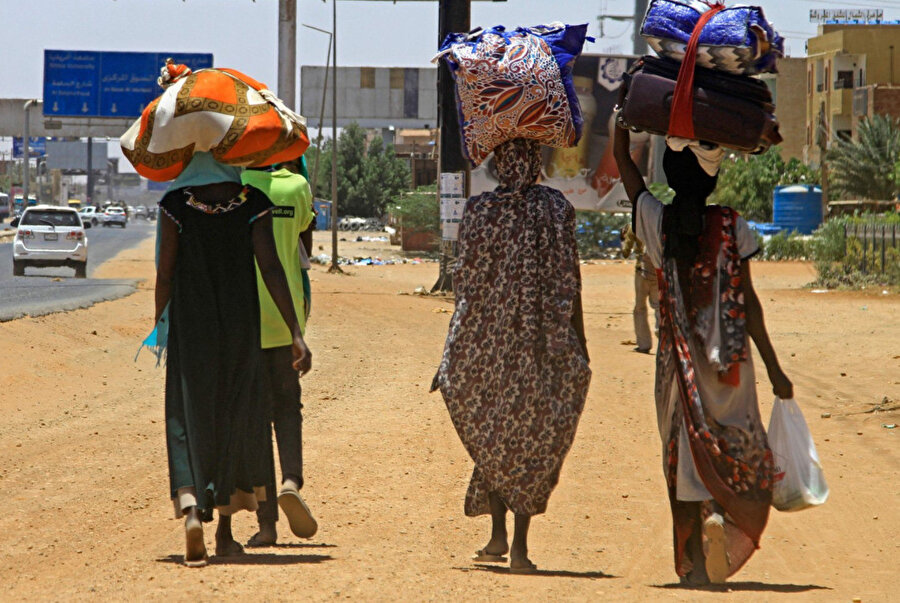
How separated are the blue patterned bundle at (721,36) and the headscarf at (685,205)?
1.27 ft

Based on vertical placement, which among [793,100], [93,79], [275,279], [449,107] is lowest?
[275,279]

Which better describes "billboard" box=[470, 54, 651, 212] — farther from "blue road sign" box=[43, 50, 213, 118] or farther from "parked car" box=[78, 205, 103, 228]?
"parked car" box=[78, 205, 103, 228]

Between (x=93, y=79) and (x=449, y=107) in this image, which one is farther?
(x=93, y=79)

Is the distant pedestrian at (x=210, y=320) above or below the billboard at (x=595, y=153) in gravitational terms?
below

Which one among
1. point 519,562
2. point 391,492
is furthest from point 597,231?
point 519,562

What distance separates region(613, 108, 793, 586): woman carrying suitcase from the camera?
4586 mm

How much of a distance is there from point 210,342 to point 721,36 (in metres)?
2.33

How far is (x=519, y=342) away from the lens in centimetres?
493

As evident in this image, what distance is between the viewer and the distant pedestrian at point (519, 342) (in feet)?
16.1

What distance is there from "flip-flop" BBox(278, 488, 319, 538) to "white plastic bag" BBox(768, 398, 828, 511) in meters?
1.94

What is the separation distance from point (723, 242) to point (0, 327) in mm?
10250

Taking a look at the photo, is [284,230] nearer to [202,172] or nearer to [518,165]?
[202,172]

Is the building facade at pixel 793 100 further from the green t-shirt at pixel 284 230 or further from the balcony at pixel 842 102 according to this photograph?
the green t-shirt at pixel 284 230

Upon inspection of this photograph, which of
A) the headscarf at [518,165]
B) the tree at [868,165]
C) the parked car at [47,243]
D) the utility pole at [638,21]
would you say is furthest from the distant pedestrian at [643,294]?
the tree at [868,165]
